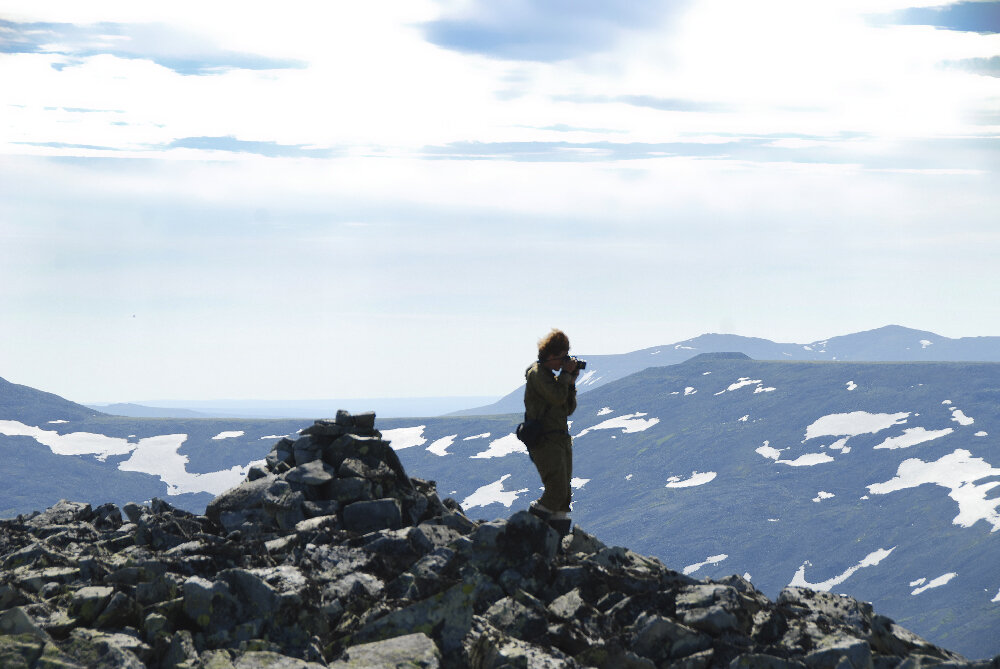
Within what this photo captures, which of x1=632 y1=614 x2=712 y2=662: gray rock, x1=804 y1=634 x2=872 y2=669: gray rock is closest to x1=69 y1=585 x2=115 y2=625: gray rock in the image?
x1=632 y1=614 x2=712 y2=662: gray rock

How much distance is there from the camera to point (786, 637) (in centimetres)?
1419

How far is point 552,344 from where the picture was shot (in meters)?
17.4

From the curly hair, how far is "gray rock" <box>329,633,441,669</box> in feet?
21.0

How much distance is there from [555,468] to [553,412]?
3.72 ft

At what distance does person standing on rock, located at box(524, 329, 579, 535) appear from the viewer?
1723cm

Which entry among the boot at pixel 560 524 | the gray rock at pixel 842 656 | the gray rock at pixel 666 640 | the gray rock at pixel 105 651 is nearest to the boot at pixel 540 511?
the boot at pixel 560 524

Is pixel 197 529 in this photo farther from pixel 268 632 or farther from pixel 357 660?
pixel 357 660

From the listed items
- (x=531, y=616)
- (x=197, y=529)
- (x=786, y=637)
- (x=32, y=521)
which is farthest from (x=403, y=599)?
(x=32, y=521)

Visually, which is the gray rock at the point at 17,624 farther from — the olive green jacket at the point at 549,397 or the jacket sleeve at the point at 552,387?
the jacket sleeve at the point at 552,387

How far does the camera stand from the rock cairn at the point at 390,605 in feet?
40.7

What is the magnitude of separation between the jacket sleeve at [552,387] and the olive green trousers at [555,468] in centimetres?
82

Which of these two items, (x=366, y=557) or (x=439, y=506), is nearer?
(x=366, y=557)

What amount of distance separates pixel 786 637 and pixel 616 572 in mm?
3421

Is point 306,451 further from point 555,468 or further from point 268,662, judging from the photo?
point 268,662
